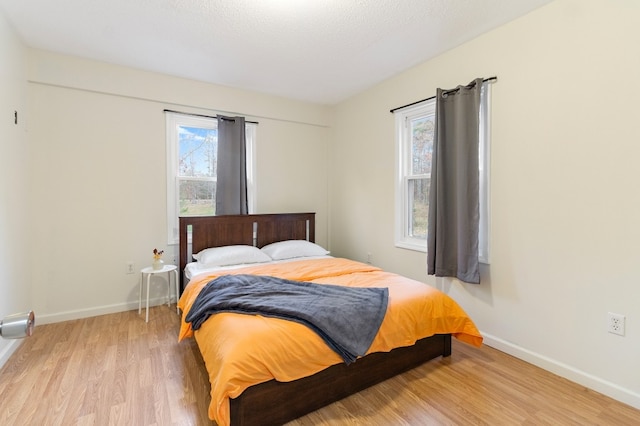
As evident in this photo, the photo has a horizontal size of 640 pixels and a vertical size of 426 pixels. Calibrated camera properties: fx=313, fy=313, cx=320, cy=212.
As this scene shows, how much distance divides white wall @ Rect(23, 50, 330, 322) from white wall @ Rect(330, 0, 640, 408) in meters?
3.01

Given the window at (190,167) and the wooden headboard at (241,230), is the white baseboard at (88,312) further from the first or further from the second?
the window at (190,167)

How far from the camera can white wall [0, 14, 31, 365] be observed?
229 centimetres

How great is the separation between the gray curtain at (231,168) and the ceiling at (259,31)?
23.9 inches

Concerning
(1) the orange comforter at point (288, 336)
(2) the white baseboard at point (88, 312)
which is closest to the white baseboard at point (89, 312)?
(2) the white baseboard at point (88, 312)

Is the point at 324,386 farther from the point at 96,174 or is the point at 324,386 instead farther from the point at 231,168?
the point at 96,174

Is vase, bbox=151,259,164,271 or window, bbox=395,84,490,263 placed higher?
window, bbox=395,84,490,263

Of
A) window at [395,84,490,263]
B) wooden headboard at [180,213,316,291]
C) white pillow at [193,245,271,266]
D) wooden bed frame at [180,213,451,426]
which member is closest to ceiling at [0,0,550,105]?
window at [395,84,490,263]

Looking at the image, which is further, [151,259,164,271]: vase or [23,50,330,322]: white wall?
[151,259,164,271]: vase

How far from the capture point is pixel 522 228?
2420 millimetres

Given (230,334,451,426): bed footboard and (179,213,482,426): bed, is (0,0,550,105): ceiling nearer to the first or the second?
(179,213,482,426): bed

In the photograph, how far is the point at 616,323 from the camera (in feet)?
6.44

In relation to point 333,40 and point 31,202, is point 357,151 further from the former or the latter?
point 31,202

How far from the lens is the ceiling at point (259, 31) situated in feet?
7.36

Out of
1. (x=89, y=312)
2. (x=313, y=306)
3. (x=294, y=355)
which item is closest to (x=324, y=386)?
(x=294, y=355)
